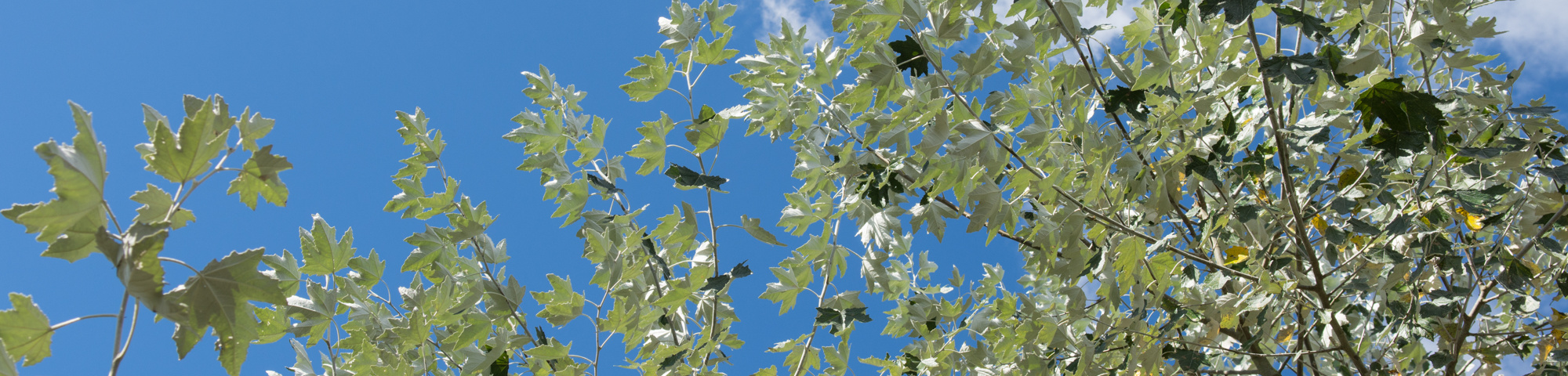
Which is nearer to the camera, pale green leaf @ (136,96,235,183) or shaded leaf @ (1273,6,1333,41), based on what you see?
pale green leaf @ (136,96,235,183)

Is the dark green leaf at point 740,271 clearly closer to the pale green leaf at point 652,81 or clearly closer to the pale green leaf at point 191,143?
the pale green leaf at point 652,81

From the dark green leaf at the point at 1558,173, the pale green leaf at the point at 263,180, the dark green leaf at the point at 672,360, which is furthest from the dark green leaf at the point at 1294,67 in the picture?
the pale green leaf at the point at 263,180

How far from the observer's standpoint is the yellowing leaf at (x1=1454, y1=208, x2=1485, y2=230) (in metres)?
2.33

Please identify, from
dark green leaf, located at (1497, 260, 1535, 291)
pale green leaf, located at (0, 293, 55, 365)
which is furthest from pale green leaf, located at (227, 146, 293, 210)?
dark green leaf, located at (1497, 260, 1535, 291)

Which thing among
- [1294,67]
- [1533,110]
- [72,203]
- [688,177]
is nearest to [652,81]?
[688,177]

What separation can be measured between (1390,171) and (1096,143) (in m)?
1.12

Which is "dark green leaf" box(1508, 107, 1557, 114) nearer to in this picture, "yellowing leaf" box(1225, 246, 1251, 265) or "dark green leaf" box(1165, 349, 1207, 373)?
"yellowing leaf" box(1225, 246, 1251, 265)

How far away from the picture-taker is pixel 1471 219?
2.36 m

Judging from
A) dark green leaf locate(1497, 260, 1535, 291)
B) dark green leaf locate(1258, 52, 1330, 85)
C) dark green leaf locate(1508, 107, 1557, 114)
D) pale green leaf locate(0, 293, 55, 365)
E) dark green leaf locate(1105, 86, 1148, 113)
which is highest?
dark green leaf locate(1508, 107, 1557, 114)

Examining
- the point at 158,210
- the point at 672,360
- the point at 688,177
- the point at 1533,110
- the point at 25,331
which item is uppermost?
the point at 1533,110

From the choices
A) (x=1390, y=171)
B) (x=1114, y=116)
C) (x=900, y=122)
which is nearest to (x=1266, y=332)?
(x=1390, y=171)

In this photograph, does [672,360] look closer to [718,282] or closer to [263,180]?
[718,282]

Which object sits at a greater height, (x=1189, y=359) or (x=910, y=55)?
(x=910, y=55)

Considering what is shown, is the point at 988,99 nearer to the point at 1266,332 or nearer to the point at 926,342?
the point at 926,342
